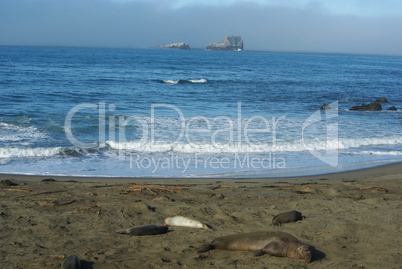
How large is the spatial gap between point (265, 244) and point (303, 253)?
1.48 ft

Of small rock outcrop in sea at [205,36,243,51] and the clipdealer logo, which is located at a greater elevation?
small rock outcrop in sea at [205,36,243,51]

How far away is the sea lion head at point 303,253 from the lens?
176 inches

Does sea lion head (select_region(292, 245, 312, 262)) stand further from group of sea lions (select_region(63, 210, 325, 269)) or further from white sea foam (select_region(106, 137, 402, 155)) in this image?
white sea foam (select_region(106, 137, 402, 155))

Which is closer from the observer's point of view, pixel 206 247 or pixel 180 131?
pixel 206 247

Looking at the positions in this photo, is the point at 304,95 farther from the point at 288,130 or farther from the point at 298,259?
the point at 298,259

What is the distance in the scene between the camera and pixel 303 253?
450 cm

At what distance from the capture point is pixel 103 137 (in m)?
13.5

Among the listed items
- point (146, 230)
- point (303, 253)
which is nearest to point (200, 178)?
point (146, 230)

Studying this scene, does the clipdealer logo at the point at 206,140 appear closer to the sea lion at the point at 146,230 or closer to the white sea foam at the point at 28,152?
the white sea foam at the point at 28,152

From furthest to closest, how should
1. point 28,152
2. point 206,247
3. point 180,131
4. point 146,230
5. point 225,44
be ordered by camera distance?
point 225,44 → point 180,131 → point 28,152 → point 146,230 → point 206,247

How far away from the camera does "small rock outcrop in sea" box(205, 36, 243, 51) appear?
6244 inches

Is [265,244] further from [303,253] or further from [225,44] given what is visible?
[225,44]

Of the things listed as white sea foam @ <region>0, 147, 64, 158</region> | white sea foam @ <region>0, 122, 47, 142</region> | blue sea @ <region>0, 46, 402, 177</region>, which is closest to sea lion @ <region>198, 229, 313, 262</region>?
blue sea @ <region>0, 46, 402, 177</region>

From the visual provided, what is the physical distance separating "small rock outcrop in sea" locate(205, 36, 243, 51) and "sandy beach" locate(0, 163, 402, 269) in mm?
153587
